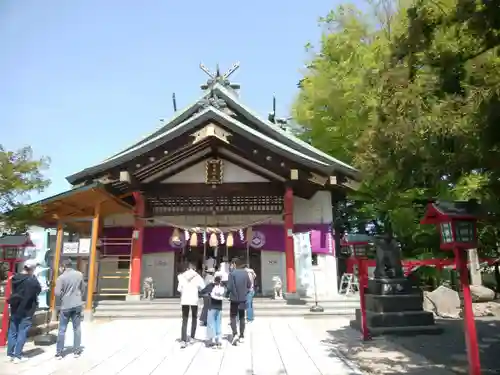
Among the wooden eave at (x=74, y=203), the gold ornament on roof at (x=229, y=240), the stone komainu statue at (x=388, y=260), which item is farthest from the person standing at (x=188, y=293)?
Answer: the gold ornament on roof at (x=229, y=240)

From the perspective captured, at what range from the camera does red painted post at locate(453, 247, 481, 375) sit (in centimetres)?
485

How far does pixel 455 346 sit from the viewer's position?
7180mm

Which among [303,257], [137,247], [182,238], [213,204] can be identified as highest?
[213,204]

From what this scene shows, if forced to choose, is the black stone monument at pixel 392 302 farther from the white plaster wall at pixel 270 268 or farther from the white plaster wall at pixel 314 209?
the white plaster wall at pixel 270 268

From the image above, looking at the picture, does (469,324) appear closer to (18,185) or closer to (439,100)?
(439,100)

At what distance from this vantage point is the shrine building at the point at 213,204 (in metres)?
12.8

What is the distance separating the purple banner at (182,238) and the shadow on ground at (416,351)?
17.7 ft

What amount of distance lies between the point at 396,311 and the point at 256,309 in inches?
175

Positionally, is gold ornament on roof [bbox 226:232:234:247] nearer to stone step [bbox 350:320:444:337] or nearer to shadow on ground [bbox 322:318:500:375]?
shadow on ground [bbox 322:318:500:375]

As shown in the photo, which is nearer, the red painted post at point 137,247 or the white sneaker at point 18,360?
the white sneaker at point 18,360

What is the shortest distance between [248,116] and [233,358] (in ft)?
35.3

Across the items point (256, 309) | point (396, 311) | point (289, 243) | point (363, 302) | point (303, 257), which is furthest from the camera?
point (289, 243)

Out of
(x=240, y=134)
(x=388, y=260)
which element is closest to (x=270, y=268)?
(x=240, y=134)

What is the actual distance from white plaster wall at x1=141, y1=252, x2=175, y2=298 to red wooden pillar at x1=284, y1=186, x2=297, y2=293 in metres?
4.79
